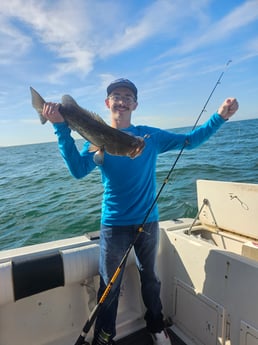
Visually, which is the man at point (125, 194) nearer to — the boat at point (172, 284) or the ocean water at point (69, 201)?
the boat at point (172, 284)

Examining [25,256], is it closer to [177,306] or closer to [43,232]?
[177,306]

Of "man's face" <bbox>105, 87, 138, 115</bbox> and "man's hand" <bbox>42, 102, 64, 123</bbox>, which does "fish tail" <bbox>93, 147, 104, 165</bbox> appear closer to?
"man's hand" <bbox>42, 102, 64, 123</bbox>

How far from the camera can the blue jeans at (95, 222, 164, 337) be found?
9.93 ft

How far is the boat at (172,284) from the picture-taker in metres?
2.93

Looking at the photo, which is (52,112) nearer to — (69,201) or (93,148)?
(93,148)

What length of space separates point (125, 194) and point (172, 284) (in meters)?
1.57

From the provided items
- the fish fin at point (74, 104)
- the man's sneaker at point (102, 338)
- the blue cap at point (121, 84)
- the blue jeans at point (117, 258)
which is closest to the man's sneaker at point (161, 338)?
the blue jeans at point (117, 258)

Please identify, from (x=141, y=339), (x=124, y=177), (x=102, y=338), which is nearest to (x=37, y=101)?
(x=124, y=177)

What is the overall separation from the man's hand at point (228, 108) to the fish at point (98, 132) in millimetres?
1113

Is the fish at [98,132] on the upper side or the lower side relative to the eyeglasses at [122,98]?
lower

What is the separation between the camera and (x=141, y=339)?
3.68 m

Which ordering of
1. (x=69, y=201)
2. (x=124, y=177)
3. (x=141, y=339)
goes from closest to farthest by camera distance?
(x=124, y=177)
(x=141, y=339)
(x=69, y=201)

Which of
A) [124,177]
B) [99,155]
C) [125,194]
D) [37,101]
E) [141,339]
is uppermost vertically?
[37,101]

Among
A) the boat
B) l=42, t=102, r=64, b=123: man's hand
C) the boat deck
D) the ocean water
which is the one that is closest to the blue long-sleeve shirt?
l=42, t=102, r=64, b=123: man's hand
